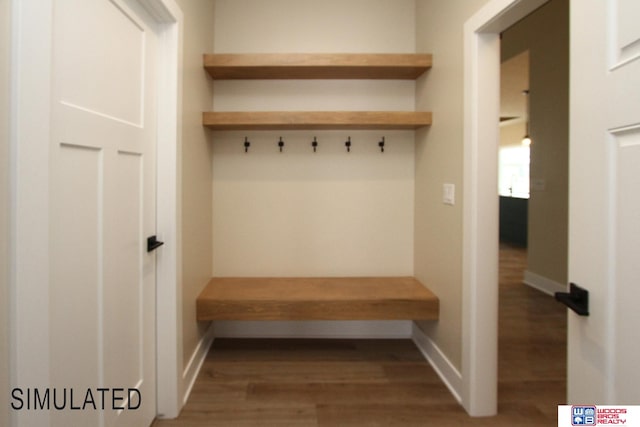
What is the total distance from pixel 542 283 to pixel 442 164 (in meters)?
2.95

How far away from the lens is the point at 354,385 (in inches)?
85.0

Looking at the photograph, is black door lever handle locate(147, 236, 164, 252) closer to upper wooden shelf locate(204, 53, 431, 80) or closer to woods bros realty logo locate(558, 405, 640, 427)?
upper wooden shelf locate(204, 53, 431, 80)

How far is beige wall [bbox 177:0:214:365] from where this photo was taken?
1959 mm

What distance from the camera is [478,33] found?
1808 millimetres

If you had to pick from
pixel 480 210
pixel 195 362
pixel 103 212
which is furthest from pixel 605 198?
pixel 195 362

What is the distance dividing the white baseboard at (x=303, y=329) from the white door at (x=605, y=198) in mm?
1918

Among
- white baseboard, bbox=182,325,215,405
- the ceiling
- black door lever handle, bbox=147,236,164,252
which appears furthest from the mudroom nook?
the ceiling

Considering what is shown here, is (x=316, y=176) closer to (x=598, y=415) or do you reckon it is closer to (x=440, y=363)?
(x=440, y=363)

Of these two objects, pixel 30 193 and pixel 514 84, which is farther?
pixel 514 84

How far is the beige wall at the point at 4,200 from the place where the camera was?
0.83m

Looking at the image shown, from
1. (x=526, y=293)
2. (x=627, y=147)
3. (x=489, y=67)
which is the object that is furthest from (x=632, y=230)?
(x=526, y=293)

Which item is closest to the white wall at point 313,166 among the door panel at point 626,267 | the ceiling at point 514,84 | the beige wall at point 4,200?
the beige wall at point 4,200

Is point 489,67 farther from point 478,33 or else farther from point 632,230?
point 632,230

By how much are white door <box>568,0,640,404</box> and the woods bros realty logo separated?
2 cm
